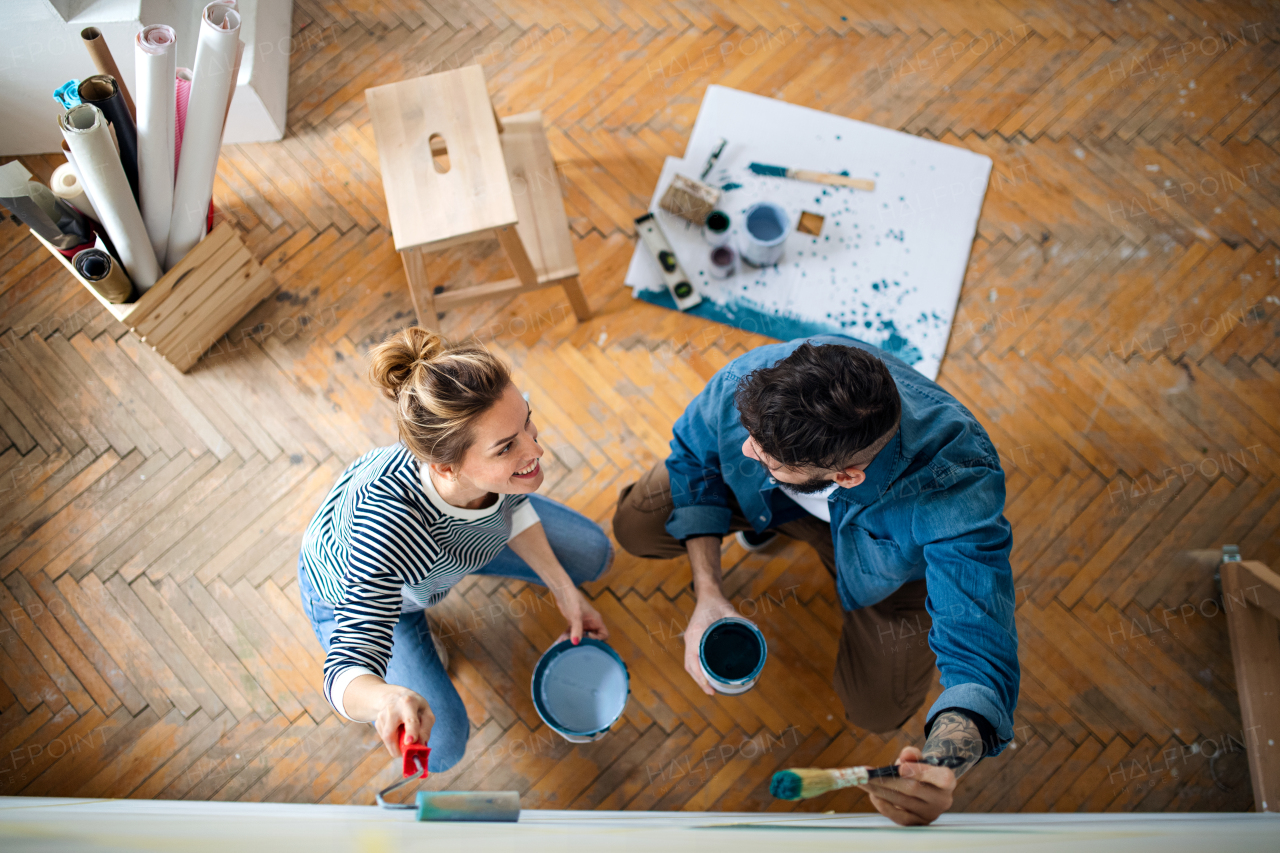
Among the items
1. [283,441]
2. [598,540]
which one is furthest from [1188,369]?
[283,441]

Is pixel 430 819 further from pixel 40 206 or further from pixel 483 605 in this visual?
pixel 40 206

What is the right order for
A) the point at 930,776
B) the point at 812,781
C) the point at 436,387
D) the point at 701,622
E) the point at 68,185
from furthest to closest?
1. the point at 68,185
2. the point at 701,622
3. the point at 436,387
4. the point at 930,776
5. the point at 812,781

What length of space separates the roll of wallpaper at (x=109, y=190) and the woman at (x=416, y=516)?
86 centimetres

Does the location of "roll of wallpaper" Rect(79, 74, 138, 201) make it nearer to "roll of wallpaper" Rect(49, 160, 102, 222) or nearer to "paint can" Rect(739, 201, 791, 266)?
"roll of wallpaper" Rect(49, 160, 102, 222)

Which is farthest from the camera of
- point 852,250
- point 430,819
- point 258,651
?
point 852,250

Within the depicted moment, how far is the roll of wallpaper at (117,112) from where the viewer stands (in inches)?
66.6

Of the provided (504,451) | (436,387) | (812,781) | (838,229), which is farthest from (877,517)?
(838,229)

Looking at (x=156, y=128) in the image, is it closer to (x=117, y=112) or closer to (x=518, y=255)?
(x=117, y=112)

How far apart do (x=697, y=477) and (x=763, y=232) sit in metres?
1.07

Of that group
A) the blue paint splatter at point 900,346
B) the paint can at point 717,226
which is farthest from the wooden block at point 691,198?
the blue paint splatter at point 900,346

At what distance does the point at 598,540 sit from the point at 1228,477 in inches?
73.5

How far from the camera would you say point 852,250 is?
2436 millimetres

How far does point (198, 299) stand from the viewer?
6.99ft

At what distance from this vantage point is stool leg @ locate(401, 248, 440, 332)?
200cm
